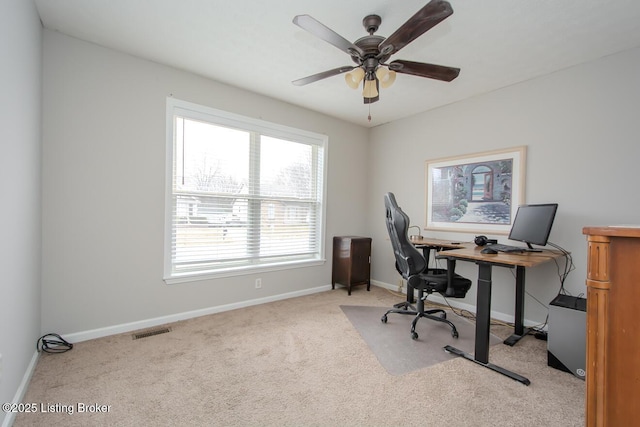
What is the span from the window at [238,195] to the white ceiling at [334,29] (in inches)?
23.6

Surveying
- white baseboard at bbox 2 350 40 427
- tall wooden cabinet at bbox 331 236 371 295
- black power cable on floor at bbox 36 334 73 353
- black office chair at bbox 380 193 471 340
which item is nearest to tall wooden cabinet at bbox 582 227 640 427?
black office chair at bbox 380 193 471 340

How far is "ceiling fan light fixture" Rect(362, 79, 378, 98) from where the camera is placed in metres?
2.20

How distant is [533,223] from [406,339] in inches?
62.2

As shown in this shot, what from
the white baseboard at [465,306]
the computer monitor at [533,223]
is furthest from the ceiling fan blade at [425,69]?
the white baseboard at [465,306]

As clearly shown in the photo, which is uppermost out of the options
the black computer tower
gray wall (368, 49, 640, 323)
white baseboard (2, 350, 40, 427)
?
gray wall (368, 49, 640, 323)

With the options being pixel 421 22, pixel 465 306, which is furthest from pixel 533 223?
pixel 421 22

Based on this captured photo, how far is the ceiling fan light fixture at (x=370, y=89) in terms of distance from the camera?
2.20m

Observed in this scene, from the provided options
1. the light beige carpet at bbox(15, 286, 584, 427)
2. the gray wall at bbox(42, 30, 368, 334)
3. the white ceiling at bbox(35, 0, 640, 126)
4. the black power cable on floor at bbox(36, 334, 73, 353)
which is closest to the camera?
the light beige carpet at bbox(15, 286, 584, 427)

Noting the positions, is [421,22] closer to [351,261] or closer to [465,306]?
[351,261]

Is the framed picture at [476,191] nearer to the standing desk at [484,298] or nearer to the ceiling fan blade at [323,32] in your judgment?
the standing desk at [484,298]

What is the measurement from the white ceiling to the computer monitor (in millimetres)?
1337

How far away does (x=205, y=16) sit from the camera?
2.00 meters

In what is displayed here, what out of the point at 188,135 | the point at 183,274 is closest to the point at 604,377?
the point at 183,274

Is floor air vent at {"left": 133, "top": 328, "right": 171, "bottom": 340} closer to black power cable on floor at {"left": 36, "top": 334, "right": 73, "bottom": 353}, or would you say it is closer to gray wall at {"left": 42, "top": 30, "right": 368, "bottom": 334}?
gray wall at {"left": 42, "top": 30, "right": 368, "bottom": 334}
